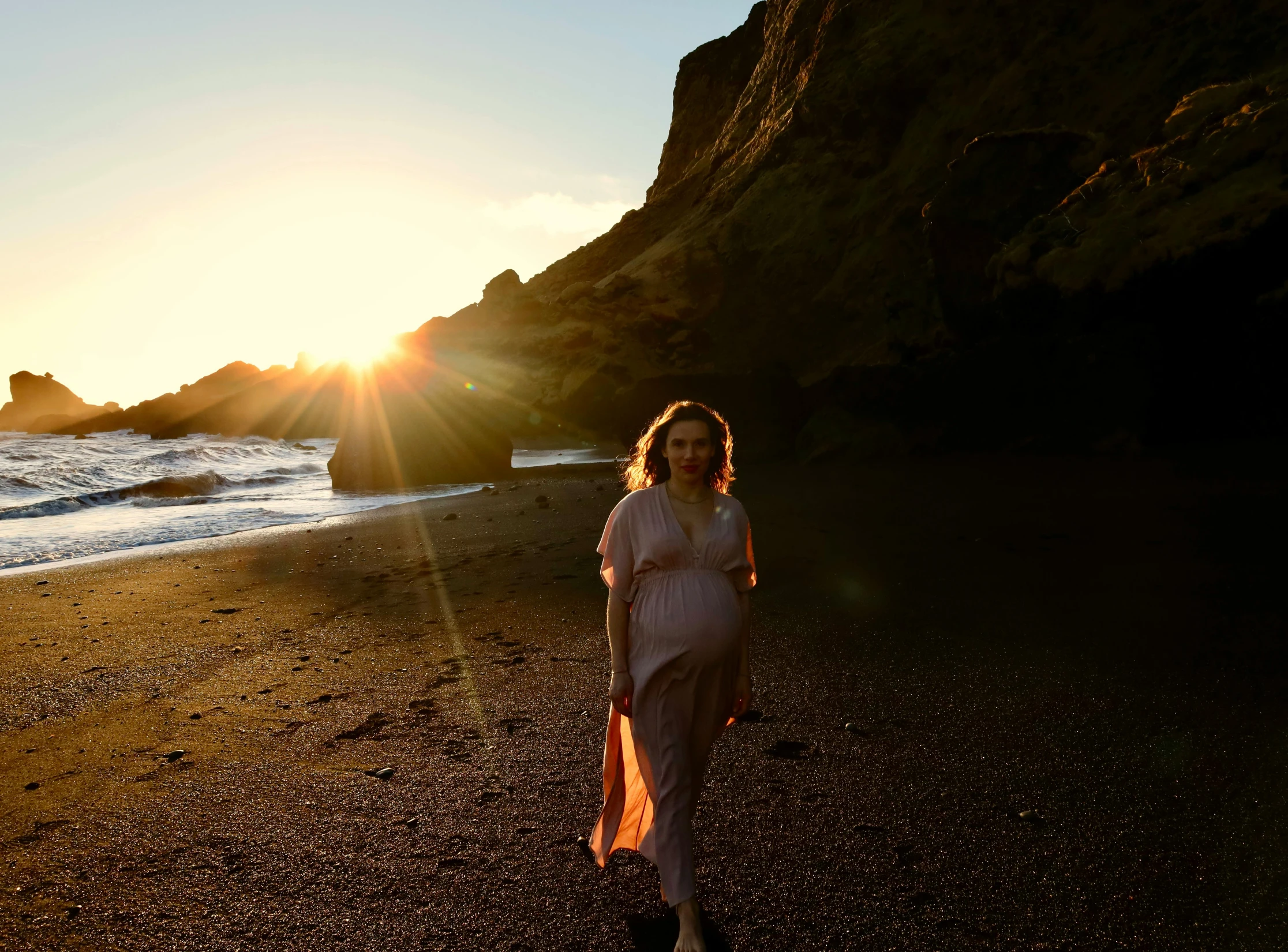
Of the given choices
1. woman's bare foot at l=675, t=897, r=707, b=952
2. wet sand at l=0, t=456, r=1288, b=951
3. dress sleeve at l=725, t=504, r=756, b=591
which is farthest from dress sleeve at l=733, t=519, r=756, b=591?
woman's bare foot at l=675, t=897, r=707, b=952

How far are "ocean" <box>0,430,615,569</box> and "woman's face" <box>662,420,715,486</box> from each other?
38.4 feet

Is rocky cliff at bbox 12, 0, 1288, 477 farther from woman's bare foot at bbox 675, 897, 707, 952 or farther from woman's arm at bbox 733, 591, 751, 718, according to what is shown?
woman's bare foot at bbox 675, 897, 707, 952

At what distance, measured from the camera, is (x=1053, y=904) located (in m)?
2.57

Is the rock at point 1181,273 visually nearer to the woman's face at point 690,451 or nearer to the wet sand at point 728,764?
the wet sand at point 728,764

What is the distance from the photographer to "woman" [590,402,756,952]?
2832 mm

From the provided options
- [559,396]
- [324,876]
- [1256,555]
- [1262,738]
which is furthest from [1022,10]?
[324,876]

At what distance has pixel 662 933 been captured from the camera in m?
2.62

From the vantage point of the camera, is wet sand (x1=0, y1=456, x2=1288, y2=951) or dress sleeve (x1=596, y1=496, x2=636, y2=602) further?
dress sleeve (x1=596, y1=496, x2=636, y2=602)

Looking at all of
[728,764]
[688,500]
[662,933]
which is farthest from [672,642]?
[728,764]

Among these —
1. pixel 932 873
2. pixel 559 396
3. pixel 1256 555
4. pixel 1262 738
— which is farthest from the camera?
pixel 559 396

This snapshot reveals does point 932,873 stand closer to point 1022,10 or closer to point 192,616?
point 192,616

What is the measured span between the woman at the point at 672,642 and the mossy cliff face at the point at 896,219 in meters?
10.8

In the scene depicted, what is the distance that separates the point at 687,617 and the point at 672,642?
0.35ft

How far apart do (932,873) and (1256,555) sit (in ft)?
17.9
